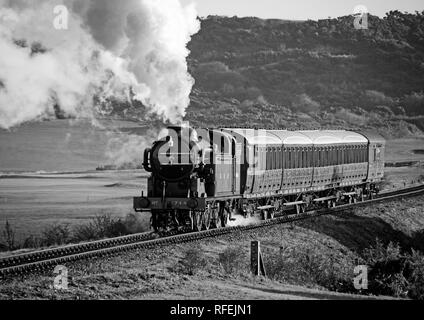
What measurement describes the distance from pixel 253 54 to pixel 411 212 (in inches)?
6228

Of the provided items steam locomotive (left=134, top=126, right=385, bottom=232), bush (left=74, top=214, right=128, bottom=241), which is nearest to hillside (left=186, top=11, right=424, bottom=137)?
steam locomotive (left=134, top=126, right=385, bottom=232)

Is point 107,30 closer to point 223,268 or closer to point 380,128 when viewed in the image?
point 223,268

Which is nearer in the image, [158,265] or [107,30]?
[158,265]

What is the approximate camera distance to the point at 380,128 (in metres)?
122

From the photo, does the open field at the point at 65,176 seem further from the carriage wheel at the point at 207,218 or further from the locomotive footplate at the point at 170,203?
the carriage wheel at the point at 207,218

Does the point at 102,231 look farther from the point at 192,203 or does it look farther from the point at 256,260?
the point at 256,260

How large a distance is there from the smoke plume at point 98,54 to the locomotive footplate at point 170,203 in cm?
758

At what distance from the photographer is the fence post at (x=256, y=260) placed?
2064 centimetres

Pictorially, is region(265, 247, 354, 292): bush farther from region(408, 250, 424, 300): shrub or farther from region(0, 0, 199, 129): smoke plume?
region(0, 0, 199, 129): smoke plume

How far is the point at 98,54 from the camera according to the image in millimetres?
45562

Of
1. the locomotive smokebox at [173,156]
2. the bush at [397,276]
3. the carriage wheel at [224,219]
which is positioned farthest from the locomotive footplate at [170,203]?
the bush at [397,276]

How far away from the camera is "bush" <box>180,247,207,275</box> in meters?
19.7

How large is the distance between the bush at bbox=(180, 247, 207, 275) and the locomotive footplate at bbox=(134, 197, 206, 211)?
4.19 meters
